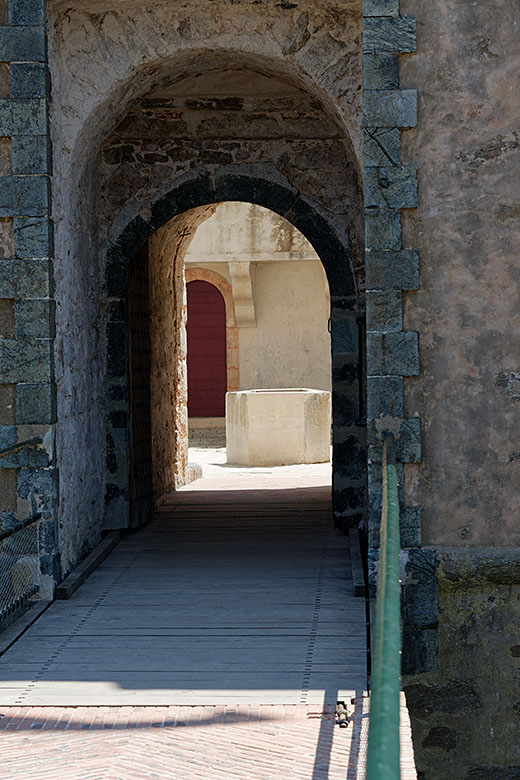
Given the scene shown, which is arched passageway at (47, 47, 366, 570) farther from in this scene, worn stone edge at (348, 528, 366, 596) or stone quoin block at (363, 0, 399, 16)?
stone quoin block at (363, 0, 399, 16)

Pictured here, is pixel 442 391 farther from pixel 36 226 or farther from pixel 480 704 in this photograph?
pixel 36 226

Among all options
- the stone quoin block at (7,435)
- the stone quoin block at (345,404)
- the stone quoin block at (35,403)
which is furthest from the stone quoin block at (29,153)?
the stone quoin block at (345,404)

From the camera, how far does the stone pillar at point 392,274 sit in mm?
4816

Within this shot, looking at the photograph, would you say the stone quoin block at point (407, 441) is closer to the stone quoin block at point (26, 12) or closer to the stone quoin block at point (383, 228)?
the stone quoin block at point (383, 228)

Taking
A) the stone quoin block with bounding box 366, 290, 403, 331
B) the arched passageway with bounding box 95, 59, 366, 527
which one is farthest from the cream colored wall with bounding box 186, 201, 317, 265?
the stone quoin block with bounding box 366, 290, 403, 331

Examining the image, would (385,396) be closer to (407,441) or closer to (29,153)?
(407,441)

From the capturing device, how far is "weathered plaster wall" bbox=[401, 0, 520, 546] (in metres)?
4.78

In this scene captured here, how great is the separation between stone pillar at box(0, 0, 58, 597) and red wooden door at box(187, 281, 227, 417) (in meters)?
12.2

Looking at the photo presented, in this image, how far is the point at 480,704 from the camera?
4883 mm

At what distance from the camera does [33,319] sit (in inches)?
208

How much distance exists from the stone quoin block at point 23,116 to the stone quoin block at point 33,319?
888 mm

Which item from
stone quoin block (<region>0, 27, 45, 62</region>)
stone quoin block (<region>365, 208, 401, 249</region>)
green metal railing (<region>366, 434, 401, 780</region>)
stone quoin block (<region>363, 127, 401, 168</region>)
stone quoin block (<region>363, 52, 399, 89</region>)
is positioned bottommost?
green metal railing (<region>366, 434, 401, 780</region>)

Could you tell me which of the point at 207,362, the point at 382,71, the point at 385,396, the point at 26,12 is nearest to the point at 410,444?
the point at 385,396

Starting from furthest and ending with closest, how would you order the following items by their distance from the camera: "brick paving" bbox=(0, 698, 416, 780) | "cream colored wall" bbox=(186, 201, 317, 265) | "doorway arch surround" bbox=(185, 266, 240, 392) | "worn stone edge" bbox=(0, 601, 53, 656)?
"doorway arch surround" bbox=(185, 266, 240, 392)
"cream colored wall" bbox=(186, 201, 317, 265)
"worn stone edge" bbox=(0, 601, 53, 656)
"brick paving" bbox=(0, 698, 416, 780)
